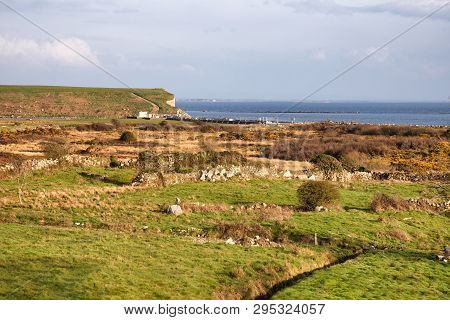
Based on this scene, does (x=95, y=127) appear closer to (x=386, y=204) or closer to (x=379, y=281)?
(x=386, y=204)

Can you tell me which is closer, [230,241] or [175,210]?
[230,241]

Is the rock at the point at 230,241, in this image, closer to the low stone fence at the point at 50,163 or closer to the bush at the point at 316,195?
the bush at the point at 316,195

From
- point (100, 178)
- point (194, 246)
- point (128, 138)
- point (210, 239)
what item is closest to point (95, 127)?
point (128, 138)

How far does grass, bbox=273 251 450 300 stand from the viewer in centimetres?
2245

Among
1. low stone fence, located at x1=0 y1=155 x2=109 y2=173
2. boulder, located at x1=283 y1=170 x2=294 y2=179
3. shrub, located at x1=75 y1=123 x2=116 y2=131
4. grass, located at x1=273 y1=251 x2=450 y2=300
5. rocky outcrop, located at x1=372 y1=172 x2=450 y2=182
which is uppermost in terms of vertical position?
shrub, located at x1=75 y1=123 x2=116 y2=131

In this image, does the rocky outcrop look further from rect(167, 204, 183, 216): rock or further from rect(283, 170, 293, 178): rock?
rect(167, 204, 183, 216): rock

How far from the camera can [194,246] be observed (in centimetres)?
2892

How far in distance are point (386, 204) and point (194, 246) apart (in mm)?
17550

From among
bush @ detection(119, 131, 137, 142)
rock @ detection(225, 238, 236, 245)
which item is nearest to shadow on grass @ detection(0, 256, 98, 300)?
rock @ detection(225, 238, 236, 245)

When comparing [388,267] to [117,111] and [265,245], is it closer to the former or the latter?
[265,245]

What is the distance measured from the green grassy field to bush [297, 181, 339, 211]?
4.41 feet
